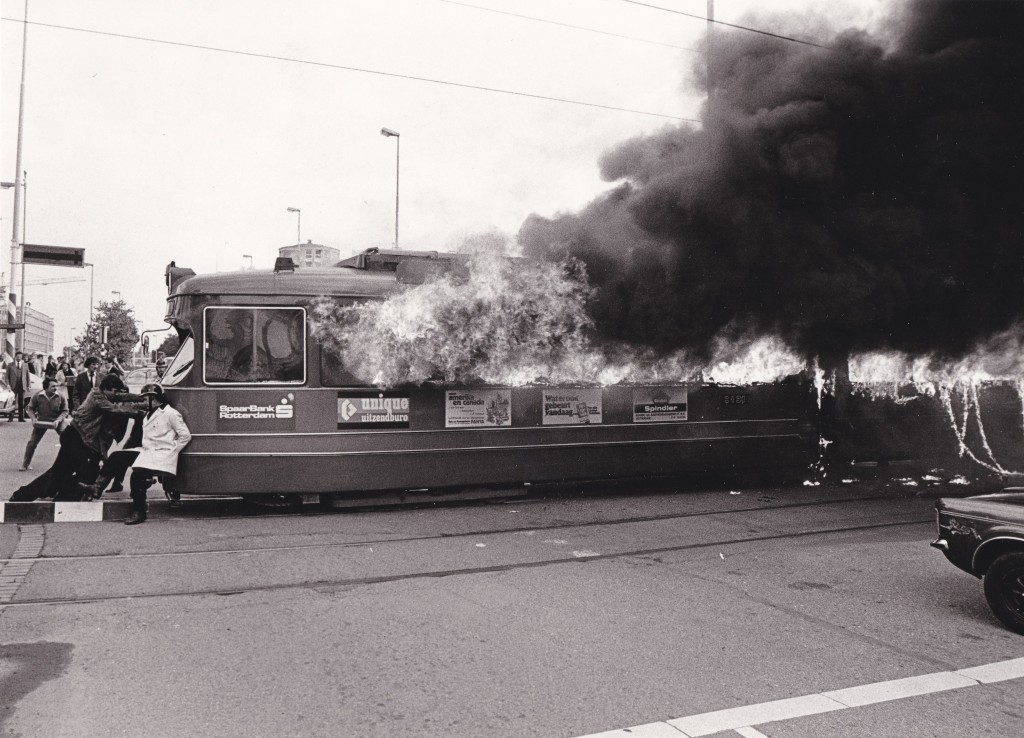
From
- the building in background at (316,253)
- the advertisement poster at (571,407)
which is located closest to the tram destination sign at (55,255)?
the building in background at (316,253)

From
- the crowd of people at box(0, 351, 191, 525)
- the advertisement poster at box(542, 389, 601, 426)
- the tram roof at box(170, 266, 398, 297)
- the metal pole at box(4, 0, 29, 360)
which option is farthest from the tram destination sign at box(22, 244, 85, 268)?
the advertisement poster at box(542, 389, 601, 426)

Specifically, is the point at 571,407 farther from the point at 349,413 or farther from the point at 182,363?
the point at 182,363

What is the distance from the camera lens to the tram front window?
796cm

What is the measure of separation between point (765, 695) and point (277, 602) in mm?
3171

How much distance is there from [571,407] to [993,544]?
4941mm

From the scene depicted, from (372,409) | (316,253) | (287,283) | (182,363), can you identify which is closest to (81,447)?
(182,363)

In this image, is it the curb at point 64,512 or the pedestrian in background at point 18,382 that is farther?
the pedestrian in background at point 18,382

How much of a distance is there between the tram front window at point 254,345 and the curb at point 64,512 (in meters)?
1.69

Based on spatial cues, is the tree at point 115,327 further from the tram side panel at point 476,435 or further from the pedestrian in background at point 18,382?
the tram side panel at point 476,435

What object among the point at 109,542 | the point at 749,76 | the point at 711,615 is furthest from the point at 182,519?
the point at 749,76

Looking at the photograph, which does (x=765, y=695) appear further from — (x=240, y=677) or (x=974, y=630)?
(x=240, y=677)

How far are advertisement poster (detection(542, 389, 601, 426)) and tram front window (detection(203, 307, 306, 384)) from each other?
2852mm

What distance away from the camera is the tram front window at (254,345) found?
26.1 ft

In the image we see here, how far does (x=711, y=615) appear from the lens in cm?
519
